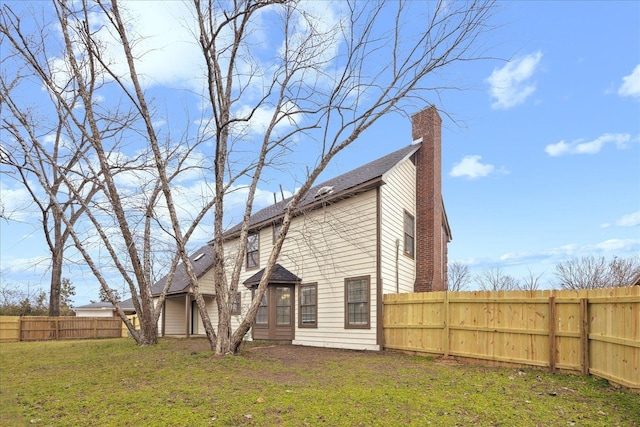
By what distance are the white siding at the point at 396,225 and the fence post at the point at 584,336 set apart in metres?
5.47

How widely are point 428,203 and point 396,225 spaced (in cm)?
201

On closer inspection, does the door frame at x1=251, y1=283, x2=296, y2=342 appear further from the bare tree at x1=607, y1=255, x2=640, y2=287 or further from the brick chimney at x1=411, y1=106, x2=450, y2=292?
the bare tree at x1=607, y1=255, x2=640, y2=287

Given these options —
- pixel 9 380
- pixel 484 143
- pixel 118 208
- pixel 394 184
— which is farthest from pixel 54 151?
pixel 484 143

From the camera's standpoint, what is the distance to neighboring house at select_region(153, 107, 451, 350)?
13.3 m

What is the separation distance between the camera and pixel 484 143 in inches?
535

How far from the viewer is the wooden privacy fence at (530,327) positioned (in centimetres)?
745

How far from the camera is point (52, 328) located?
25031mm

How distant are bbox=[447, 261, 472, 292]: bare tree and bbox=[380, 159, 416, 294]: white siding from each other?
2728cm

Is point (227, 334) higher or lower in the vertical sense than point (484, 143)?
lower

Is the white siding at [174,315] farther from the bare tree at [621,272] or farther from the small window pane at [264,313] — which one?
the bare tree at [621,272]

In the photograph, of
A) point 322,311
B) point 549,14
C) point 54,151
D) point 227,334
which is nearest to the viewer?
point 549,14

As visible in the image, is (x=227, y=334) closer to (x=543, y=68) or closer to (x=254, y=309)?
(x=254, y=309)

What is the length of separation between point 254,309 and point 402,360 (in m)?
3.85

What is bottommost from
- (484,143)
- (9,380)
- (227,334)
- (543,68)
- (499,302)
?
(9,380)
